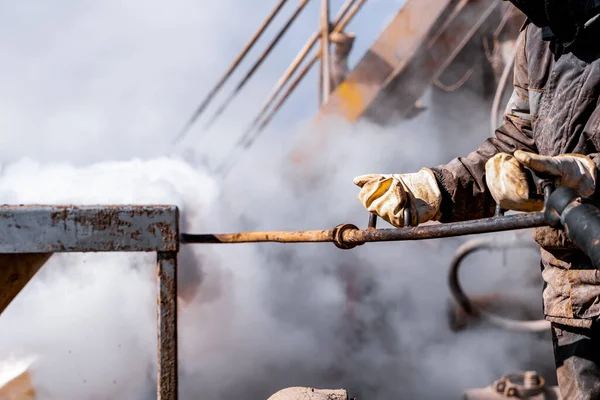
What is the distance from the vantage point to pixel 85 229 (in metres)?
1.92

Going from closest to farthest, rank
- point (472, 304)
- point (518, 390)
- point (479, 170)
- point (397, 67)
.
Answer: point (479, 170), point (518, 390), point (397, 67), point (472, 304)

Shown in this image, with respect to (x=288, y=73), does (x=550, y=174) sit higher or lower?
lower

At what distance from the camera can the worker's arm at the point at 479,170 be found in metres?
2.35

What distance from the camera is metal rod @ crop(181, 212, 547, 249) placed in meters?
1.72

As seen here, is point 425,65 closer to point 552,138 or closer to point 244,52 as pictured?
point 244,52

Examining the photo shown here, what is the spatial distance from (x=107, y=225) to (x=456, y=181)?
43.8 inches

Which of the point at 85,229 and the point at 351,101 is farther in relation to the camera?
the point at 351,101

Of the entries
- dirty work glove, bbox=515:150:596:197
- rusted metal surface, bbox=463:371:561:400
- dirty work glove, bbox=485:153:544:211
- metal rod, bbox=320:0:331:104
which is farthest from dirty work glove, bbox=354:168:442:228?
metal rod, bbox=320:0:331:104

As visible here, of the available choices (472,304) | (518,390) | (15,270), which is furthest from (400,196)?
(472,304)

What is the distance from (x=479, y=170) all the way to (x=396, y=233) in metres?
0.54

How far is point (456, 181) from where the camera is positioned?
234 cm

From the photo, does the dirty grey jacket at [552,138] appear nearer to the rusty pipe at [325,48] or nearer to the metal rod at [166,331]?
the metal rod at [166,331]

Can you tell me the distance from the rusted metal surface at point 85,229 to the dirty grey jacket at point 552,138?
3.09 feet

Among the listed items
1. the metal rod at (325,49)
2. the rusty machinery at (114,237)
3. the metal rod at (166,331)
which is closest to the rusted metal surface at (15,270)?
the rusty machinery at (114,237)
